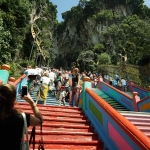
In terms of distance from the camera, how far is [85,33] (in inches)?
1837

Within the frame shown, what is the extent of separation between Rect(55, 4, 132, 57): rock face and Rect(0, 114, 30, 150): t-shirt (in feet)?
139

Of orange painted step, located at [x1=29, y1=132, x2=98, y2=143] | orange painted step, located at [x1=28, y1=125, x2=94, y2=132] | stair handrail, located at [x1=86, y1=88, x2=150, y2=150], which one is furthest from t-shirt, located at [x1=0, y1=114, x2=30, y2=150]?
orange painted step, located at [x1=28, y1=125, x2=94, y2=132]

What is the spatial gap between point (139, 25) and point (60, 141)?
2254 cm

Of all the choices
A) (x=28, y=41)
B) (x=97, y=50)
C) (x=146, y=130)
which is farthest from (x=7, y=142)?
(x=97, y=50)

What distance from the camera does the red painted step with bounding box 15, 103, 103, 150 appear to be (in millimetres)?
3260

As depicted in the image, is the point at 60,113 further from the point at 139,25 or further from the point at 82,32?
the point at 82,32

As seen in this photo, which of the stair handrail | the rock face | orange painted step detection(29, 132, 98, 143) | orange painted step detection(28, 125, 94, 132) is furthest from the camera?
the rock face

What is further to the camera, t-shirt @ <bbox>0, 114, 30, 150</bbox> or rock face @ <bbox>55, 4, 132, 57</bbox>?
rock face @ <bbox>55, 4, 132, 57</bbox>

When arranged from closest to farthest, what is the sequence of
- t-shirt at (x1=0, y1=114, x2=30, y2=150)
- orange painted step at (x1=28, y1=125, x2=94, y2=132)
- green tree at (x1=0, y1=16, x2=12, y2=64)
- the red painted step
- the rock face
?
t-shirt at (x1=0, y1=114, x2=30, y2=150) < the red painted step < orange painted step at (x1=28, y1=125, x2=94, y2=132) < green tree at (x1=0, y1=16, x2=12, y2=64) < the rock face

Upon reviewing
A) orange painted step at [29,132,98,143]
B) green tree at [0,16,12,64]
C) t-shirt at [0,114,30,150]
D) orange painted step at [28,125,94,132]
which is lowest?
orange painted step at [29,132,98,143]

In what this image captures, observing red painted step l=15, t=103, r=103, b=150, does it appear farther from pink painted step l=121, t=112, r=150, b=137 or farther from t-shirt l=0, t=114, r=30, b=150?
t-shirt l=0, t=114, r=30, b=150

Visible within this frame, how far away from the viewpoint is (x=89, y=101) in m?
4.91

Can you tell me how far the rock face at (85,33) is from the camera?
144 ft

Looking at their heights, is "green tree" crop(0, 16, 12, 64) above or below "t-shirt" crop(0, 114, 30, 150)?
above
